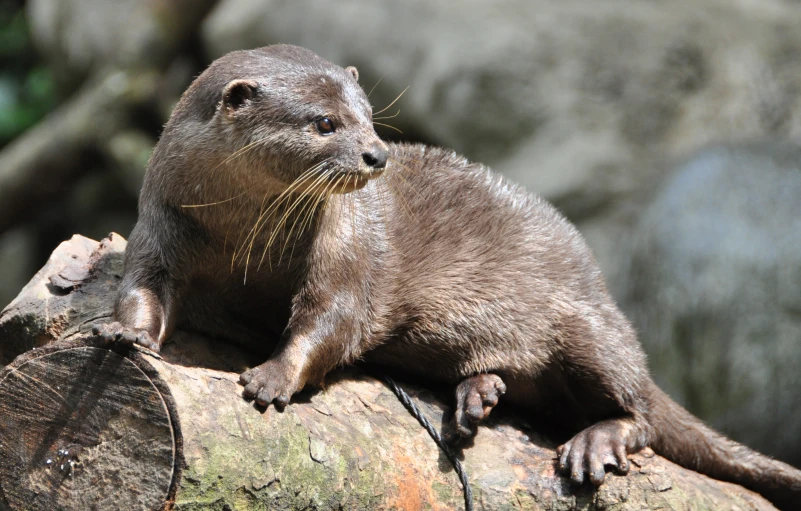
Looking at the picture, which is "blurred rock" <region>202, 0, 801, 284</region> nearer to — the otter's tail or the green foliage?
the otter's tail

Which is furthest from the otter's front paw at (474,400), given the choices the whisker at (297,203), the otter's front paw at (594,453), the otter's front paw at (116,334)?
the otter's front paw at (116,334)

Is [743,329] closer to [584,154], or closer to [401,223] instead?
[584,154]

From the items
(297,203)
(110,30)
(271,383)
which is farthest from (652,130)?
(110,30)

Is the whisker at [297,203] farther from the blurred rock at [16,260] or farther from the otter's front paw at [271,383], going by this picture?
the blurred rock at [16,260]

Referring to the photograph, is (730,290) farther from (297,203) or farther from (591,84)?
(297,203)

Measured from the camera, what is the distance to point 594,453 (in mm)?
2691

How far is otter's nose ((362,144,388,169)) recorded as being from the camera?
2.39m

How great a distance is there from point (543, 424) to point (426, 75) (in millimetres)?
3825

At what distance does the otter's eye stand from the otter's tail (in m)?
1.51

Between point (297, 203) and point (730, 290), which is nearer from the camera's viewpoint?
point (297, 203)

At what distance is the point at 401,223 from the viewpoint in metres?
2.97

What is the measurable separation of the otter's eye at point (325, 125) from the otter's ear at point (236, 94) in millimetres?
199

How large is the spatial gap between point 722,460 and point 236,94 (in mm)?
2104

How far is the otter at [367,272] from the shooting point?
2.43 meters
